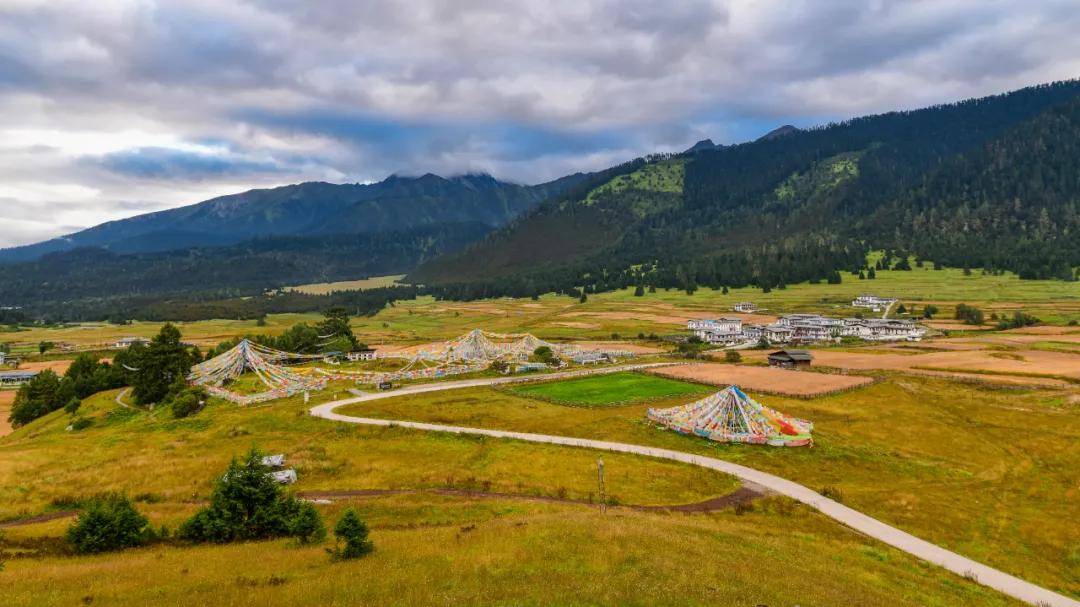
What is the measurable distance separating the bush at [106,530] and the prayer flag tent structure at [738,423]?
4574 centimetres

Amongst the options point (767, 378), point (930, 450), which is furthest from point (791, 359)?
point (930, 450)

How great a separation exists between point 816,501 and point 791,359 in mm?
60089

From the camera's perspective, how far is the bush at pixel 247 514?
30.9 metres

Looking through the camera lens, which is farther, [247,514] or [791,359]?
[791,359]

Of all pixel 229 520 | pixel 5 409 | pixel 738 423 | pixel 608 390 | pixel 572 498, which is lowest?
pixel 5 409

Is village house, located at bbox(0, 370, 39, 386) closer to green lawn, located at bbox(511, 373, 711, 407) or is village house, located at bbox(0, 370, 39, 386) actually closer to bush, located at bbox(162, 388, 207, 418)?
bush, located at bbox(162, 388, 207, 418)

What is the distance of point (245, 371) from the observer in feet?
317

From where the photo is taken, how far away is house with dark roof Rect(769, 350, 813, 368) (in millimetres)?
97062

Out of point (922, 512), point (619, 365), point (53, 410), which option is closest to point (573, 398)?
point (619, 365)

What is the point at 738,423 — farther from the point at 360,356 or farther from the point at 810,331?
the point at 810,331

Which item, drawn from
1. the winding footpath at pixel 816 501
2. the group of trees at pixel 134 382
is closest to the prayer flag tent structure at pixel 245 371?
the group of trees at pixel 134 382

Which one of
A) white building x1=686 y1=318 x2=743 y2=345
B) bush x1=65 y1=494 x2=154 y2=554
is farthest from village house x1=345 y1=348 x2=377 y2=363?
bush x1=65 y1=494 x2=154 y2=554

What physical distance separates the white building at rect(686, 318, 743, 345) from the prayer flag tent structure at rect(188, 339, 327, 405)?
89778mm

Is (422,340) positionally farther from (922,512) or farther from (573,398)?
(922,512)
